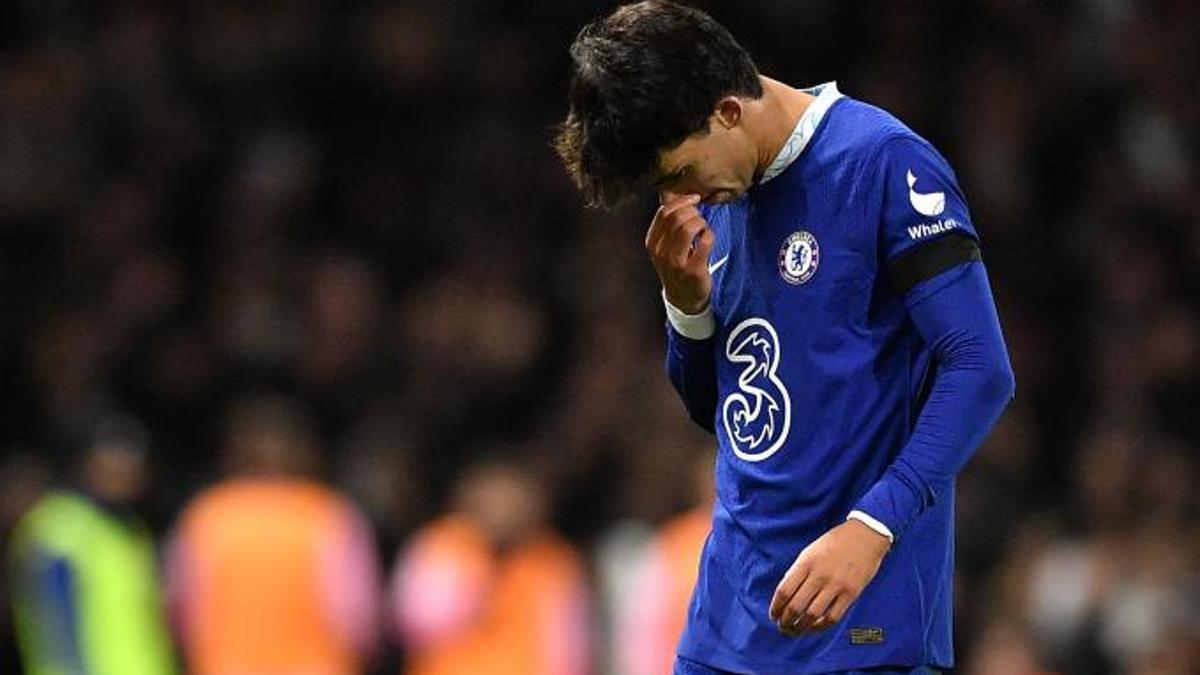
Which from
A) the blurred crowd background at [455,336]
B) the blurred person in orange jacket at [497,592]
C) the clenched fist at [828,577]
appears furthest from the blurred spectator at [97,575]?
the clenched fist at [828,577]

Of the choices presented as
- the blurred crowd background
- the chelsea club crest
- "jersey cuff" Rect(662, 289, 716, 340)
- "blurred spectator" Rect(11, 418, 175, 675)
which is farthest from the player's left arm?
"blurred spectator" Rect(11, 418, 175, 675)

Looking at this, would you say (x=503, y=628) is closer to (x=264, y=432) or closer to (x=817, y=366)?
(x=264, y=432)

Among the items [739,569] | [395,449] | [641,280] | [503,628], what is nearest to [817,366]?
[739,569]

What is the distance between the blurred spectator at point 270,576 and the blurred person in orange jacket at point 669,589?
0.95 meters

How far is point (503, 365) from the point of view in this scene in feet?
31.3

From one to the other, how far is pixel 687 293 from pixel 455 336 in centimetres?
619

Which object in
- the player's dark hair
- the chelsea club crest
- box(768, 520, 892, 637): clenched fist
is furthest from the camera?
the chelsea club crest

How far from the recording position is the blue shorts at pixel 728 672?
344 centimetres

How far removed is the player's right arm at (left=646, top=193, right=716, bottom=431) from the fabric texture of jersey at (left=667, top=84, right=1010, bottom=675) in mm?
72

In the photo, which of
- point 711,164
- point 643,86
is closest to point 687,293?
point 711,164

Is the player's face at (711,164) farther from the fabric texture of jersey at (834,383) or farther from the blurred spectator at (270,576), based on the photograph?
the blurred spectator at (270,576)

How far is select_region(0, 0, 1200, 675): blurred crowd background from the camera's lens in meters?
8.12

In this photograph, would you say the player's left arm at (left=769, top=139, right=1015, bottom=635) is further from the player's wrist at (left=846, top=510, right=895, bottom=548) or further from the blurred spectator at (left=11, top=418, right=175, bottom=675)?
the blurred spectator at (left=11, top=418, right=175, bottom=675)

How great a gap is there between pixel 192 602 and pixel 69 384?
5.54 feet
